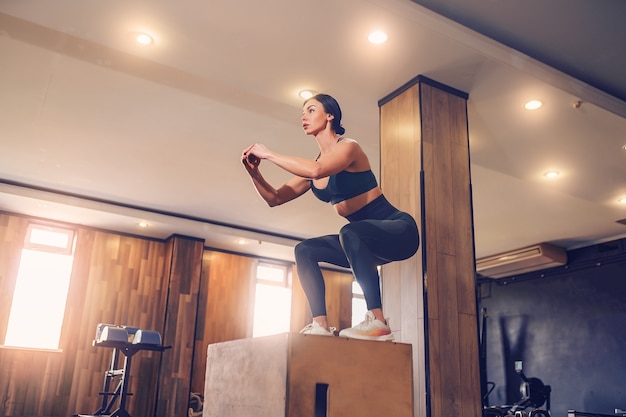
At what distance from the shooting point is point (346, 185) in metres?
2.97

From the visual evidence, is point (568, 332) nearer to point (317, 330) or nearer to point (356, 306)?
point (356, 306)

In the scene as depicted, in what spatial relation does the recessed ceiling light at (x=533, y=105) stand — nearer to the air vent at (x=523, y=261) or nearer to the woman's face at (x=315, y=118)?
the woman's face at (x=315, y=118)

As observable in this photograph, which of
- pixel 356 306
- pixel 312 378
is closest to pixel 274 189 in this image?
pixel 312 378

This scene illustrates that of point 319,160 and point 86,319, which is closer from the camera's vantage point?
point 319,160

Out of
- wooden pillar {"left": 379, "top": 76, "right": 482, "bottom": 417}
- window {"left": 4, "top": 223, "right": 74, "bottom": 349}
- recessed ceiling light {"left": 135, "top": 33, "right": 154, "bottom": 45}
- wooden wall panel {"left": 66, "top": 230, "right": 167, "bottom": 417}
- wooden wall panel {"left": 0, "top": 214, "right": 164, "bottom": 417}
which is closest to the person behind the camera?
wooden pillar {"left": 379, "top": 76, "right": 482, "bottom": 417}

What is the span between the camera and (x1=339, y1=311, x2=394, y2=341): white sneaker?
8.61 ft

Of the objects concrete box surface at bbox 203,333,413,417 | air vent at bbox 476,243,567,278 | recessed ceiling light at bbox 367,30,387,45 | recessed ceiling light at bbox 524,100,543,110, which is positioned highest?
recessed ceiling light at bbox 367,30,387,45

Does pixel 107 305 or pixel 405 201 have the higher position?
pixel 405 201

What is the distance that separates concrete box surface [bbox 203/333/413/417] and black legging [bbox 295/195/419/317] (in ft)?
1.15

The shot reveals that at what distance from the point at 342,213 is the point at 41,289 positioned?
6.42 meters

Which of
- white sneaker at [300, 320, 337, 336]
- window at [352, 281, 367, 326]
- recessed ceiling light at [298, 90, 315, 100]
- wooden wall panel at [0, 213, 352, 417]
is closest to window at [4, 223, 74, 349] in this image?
wooden wall panel at [0, 213, 352, 417]

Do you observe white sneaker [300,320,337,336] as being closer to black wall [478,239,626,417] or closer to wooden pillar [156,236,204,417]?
wooden pillar [156,236,204,417]

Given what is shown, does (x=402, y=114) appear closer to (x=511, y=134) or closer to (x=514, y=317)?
(x=511, y=134)

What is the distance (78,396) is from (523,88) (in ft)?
22.5
